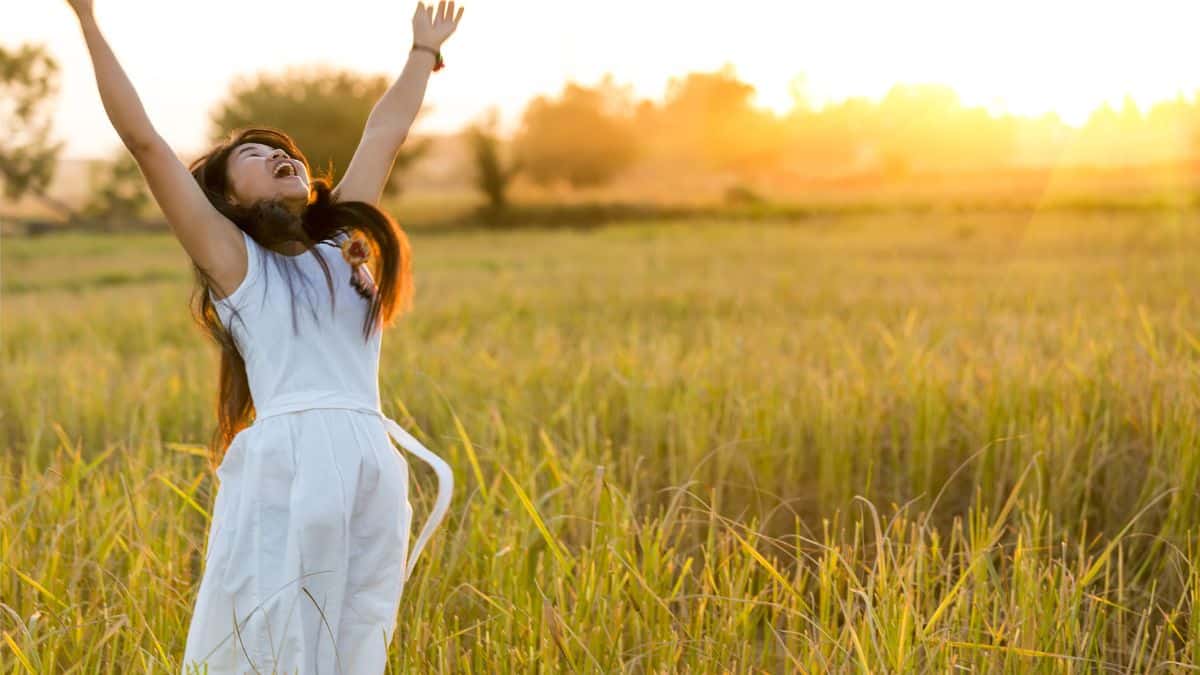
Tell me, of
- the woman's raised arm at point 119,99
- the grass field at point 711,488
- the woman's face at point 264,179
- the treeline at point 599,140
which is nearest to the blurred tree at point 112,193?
the treeline at point 599,140

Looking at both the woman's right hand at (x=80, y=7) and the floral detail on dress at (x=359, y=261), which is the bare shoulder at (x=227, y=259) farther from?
the woman's right hand at (x=80, y=7)

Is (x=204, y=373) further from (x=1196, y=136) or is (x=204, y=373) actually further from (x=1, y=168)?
(x=1196, y=136)

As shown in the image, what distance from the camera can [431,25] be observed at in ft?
6.25

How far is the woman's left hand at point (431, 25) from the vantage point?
190 cm

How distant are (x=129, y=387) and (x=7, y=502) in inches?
54.8

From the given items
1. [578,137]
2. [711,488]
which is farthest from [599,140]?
[711,488]

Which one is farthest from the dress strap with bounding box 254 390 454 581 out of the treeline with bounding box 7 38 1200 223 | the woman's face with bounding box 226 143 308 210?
the treeline with bounding box 7 38 1200 223

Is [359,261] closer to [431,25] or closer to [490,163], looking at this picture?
[431,25]

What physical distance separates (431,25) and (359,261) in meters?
0.51

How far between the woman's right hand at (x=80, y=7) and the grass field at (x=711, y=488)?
2.81 feet

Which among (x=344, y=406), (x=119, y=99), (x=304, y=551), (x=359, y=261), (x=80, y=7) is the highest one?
(x=80, y=7)

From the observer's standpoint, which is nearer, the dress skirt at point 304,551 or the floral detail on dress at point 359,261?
the dress skirt at point 304,551

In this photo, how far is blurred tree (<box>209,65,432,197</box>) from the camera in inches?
1050

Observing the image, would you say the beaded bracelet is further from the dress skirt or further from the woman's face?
the dress skirt
